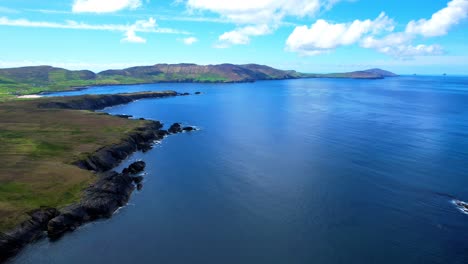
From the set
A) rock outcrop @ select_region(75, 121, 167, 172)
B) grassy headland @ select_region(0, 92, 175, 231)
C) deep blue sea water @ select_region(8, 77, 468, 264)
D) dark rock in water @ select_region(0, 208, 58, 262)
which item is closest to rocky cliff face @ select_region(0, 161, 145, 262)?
dark rock in water @ select_region(0, 208, 58, 262)

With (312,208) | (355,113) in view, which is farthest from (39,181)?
(355,113)

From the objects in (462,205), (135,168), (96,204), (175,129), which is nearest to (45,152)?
(135,168)

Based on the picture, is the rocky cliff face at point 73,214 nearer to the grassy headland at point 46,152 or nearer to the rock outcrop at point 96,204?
the rock outcrop at point 96,204

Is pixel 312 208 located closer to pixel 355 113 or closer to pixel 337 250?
pixel 337 250

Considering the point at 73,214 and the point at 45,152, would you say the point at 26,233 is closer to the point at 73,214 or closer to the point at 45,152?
the point at 73,214

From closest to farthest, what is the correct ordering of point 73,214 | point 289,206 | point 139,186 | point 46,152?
point 73,214 → point 289,206 → point 139,186 → point 46,152

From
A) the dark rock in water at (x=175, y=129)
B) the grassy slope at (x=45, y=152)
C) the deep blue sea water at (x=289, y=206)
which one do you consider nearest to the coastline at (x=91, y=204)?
the grassy slope at (x=45, y=152)
